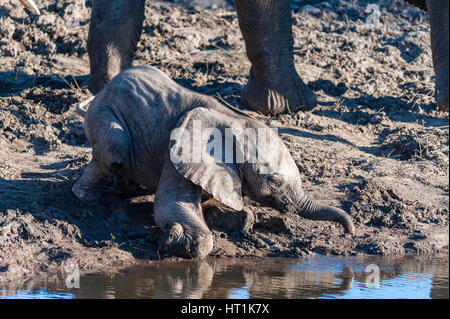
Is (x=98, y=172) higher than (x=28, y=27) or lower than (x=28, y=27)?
lower

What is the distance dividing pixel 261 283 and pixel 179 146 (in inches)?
42.7

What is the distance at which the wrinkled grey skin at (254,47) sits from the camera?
8273mm

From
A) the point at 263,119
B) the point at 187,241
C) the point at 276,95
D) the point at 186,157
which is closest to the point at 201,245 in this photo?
the point at 187,241

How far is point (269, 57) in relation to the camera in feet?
27.6

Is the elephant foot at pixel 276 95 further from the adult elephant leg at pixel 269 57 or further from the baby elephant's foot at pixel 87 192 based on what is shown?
the baby elephant's foot at pixel 87 192

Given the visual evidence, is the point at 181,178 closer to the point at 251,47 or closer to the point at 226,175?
the point at 226,175

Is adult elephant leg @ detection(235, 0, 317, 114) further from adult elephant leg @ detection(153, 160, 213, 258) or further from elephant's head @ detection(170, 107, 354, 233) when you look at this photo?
adult elephant leg @ detection(153, 160, 213, 258)

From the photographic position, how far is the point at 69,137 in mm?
7840

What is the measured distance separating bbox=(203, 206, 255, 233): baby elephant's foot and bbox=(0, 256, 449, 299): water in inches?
12.9

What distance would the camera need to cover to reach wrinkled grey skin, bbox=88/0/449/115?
27.1 feet

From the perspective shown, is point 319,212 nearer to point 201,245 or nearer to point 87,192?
point 201,245

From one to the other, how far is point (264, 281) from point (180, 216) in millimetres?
718

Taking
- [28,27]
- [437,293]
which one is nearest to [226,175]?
[437,293]

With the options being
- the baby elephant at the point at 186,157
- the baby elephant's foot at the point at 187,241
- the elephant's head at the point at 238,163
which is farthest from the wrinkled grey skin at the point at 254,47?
the baby elephant's foot at the point at 187,241
